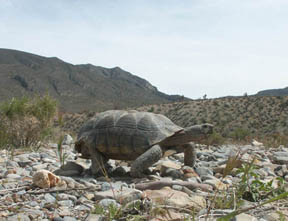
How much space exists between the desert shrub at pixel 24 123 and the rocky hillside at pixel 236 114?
19555mm

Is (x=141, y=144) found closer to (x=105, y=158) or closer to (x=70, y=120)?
(x=105, y=158)

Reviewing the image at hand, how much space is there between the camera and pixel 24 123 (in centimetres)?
832

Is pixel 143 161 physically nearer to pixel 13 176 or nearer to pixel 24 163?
pixel 13 176

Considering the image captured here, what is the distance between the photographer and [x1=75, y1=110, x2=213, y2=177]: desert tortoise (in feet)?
16.6

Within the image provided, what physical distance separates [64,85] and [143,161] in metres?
84.1

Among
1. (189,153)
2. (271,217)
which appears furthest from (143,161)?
(271,217)

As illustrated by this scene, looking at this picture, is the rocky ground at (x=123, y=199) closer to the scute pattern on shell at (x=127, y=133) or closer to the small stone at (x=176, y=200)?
the small stone at (x=176, y=200)

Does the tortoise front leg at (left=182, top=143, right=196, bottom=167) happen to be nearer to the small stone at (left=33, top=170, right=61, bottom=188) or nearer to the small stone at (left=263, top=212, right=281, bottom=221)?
the small stone at (left=33, top=170, right=61, bottom=188)

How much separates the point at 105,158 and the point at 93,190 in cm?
173

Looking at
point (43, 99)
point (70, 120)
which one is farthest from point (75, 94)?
point (43, 99)

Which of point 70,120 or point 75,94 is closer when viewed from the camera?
point 70,120

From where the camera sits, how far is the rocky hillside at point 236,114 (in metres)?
28.7

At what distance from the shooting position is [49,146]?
29.5ft

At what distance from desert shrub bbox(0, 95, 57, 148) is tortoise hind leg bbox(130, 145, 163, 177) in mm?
4395
